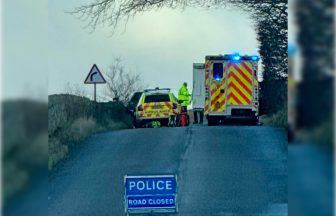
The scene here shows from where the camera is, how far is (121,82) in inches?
251

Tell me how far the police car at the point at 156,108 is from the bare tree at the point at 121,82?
81mm

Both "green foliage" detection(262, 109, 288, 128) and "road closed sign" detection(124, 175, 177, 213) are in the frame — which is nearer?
"green foliage" detection(262, 109, 288, 128)

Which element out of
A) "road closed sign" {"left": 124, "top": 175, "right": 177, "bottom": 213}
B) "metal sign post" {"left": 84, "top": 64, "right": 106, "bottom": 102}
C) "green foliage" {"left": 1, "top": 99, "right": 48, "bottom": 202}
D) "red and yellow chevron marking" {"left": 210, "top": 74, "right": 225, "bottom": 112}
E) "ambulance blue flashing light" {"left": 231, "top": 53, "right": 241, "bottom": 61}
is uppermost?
"ambulance blue flashing light" {"left": 231, "top": 53, "right": 241, "bottom": 61}

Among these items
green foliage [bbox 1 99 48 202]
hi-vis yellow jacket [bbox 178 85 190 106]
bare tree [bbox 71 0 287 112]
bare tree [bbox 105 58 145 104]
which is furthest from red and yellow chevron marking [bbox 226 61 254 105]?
green foliage [bbox 1 99 48 202]

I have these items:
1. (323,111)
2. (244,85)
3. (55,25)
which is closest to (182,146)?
(244,85)

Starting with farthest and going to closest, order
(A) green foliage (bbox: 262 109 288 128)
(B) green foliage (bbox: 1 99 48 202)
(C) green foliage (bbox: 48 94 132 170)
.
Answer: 1. (C) green foliage (bbox: 48 94 132 170)
2. (A) green foliage (bbox: 262 109 288 128)
3. (B) green foliage (bbox: 1 99 48 202)

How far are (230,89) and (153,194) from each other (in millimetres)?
846

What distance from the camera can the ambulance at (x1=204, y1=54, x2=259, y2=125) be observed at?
6332 millimetres

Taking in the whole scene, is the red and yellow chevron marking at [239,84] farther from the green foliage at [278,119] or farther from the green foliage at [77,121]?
the green foliage at [77,121]

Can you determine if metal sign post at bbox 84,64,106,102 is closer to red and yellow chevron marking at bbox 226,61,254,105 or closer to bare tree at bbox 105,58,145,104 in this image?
bare tree at bbox 105,58,145,104

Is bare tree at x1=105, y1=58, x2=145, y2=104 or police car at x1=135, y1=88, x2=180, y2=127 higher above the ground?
bare tree at x1=105, y1=58, x2=145, y2=104

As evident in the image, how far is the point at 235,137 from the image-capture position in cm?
645

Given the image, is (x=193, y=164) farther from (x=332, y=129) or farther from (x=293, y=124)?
(x=332, y=129)

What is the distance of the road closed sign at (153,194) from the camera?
247 inches
